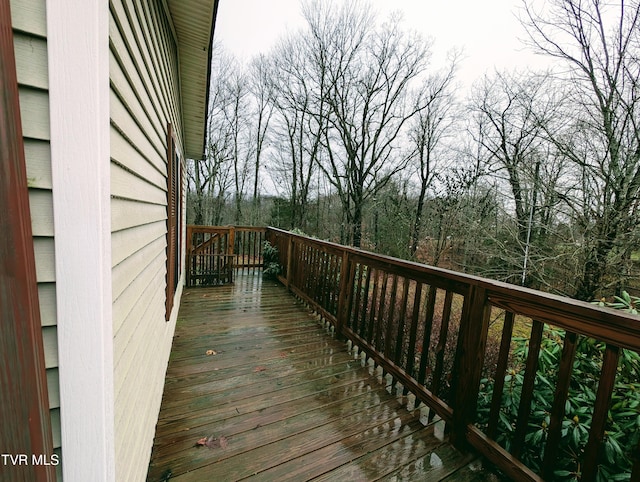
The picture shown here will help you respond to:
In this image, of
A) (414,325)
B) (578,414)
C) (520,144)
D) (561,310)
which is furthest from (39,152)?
(520,144)

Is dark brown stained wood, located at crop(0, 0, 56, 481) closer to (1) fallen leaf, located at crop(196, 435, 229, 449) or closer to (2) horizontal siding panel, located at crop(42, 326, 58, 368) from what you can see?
(2) horizontal siding panel, located at crop(42, 326, 58, 368)

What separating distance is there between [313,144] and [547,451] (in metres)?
13.2

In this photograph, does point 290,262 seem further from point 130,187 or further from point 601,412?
point 601,412

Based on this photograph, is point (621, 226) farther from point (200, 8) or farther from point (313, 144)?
point (313, 144)

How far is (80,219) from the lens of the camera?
792 mm

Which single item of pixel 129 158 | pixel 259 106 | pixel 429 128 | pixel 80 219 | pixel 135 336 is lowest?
pixel 135 336

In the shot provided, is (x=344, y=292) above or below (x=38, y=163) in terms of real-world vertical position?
below

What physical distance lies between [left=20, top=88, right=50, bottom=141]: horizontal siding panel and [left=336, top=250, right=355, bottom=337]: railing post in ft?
9.69

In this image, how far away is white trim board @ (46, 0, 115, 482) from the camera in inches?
29.6

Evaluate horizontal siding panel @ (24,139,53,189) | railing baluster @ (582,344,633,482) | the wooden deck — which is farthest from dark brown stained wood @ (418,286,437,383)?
horizontal siding panel @ (24,139,53,189)

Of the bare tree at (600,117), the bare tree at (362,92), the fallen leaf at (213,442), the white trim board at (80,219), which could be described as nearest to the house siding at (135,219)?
the white trim board at (80,219)

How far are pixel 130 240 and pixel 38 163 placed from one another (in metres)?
0.63

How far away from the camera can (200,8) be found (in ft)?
8.21

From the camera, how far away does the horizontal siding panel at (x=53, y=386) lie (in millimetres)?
780
